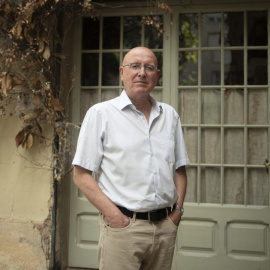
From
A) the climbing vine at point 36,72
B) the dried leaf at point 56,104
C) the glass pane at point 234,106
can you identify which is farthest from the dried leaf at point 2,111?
the glass pane at point 234,106

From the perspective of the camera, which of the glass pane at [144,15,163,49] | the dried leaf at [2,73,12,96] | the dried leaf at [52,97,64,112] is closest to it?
the dried leaf at [2,73,12,96]

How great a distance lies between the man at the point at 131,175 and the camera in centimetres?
216

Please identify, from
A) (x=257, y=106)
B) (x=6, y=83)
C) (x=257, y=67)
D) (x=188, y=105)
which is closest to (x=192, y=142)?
(x=188, y=105)

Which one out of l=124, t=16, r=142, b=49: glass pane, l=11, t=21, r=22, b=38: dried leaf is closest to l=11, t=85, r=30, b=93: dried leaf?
l=11, t=21, r=22, b=38: dried leaf

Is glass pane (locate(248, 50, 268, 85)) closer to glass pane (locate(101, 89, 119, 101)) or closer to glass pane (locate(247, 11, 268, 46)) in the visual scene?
glass pane (locate(247, 11, 268, 46))

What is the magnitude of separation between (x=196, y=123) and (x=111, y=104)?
1955 millimetres

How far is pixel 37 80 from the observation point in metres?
3.80

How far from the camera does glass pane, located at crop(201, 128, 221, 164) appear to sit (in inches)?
160

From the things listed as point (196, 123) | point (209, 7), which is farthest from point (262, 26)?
point (196, 123)

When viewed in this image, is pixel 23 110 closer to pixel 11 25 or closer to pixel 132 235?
pixel 11 25

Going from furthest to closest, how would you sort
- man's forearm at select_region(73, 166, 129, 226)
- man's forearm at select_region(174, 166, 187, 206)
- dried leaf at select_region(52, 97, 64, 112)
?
dried leaf at select_region(52, 97, 64, 112) → man's forearm at select_region(174, 166, 187, 206) → man's forearm at select_region(73, 166, 129, 226)

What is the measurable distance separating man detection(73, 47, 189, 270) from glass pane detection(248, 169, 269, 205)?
183cm

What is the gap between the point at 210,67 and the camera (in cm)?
411

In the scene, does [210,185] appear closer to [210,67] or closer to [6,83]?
[210,67]
